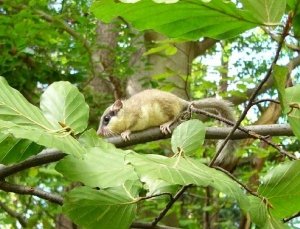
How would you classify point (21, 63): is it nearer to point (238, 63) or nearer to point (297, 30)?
point (297, 30)

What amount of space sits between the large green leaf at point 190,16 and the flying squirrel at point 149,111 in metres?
1.81

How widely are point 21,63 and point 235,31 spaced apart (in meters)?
2.99

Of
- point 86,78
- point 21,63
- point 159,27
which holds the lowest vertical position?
point 86,78

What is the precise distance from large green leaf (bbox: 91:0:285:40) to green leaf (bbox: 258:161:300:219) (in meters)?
0.28

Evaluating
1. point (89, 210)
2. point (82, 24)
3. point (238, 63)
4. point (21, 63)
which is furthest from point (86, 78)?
point (89, 210)

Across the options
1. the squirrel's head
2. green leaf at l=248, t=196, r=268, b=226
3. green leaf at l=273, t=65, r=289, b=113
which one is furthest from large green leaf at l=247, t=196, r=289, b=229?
the squirrel's head

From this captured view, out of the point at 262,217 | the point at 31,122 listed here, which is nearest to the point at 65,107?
the point at 31,122

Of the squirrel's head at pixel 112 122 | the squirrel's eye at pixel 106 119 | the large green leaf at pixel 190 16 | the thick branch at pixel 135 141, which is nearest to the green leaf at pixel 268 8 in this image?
the large green leaf at pixel 190 16

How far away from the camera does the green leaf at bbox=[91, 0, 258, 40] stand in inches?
30.3

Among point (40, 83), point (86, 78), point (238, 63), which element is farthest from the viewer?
point (238, 63)

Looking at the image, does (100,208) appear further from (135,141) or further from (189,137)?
(135,141)

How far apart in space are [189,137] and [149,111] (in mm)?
1992

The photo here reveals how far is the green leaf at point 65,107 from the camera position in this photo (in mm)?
1001

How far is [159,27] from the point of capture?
0.85 m
